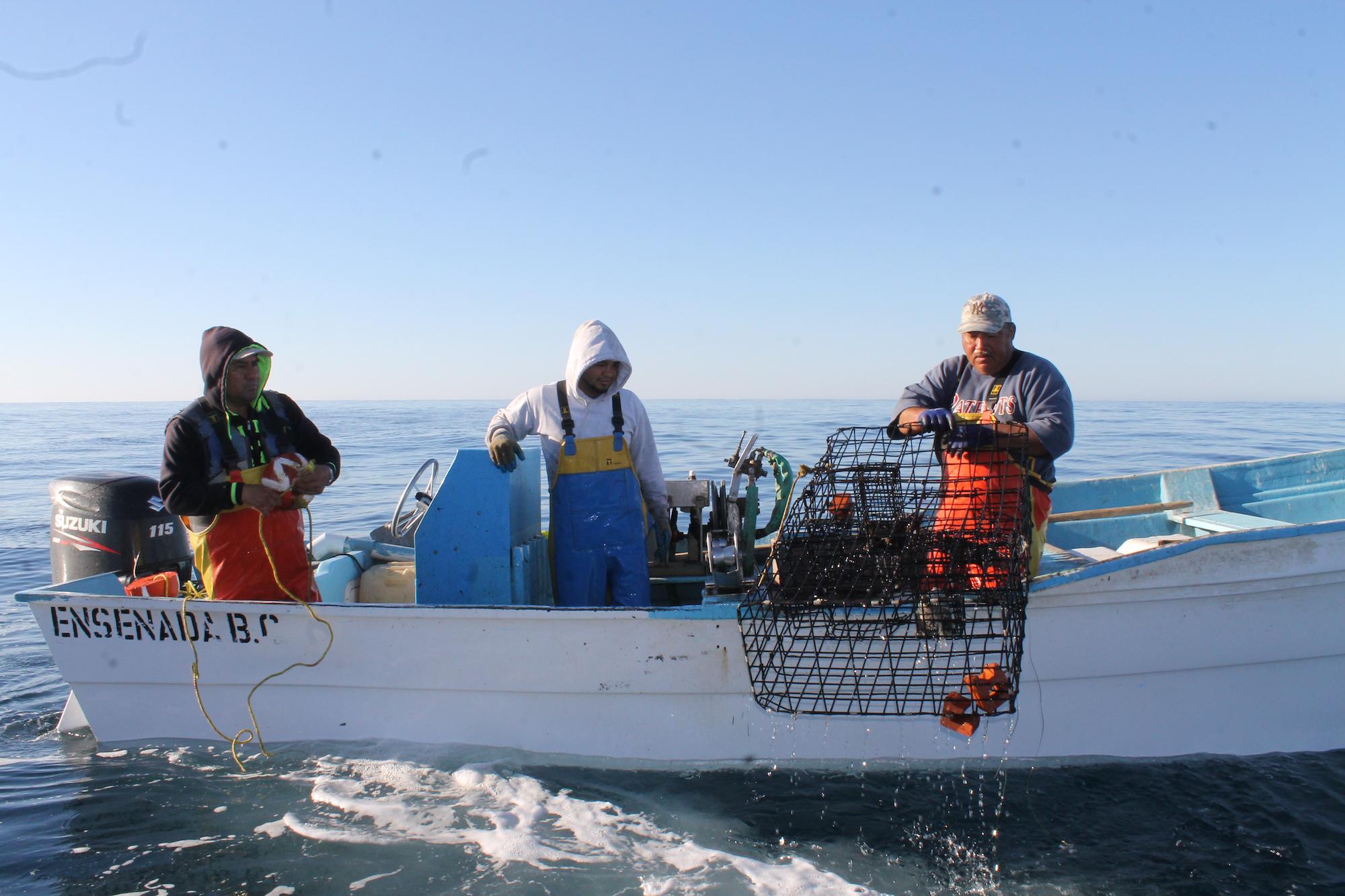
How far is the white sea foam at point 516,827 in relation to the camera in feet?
10.7

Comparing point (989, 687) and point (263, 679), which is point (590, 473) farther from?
point (989, 687)

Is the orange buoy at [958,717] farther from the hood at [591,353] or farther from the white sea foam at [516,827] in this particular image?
the hood at [591,353]

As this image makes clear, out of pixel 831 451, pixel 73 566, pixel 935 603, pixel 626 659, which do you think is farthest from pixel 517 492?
pixel 73 566

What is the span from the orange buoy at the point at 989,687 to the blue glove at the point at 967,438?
83cm

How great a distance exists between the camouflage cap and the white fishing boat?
93 centimetres

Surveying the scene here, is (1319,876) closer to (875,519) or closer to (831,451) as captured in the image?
(875,519)

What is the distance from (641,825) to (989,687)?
1.54 m

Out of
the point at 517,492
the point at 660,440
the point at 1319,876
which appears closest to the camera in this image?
the point at 1319,876

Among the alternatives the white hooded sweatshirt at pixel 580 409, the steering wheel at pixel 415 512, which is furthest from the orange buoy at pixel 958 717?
the steering wheel at pixel 415 512

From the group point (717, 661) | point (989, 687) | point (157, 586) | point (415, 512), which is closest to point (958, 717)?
point (989, 687)

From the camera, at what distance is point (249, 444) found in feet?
12.4

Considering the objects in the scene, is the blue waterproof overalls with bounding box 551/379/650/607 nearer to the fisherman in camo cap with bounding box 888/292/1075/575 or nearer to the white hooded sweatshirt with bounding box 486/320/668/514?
the white hooded sweatshirt with bounding box 486/320/668/514

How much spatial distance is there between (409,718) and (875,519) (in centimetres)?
229

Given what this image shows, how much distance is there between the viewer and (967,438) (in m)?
3.33
